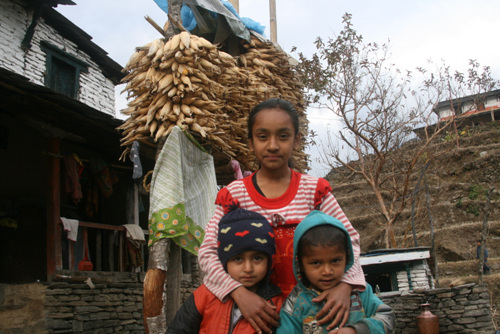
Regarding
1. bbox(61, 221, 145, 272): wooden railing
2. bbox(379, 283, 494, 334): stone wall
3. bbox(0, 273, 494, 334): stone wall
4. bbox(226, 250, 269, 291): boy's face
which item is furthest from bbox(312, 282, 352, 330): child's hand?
bbox(379, 283, 494, 334): stone wall

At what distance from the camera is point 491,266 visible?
1641cm

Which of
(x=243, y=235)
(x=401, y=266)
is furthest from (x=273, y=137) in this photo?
(x=401, y=266)

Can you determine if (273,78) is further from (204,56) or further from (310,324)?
(310,324)

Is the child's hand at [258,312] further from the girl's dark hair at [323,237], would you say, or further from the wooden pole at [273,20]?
the wooden pole at [273,20]

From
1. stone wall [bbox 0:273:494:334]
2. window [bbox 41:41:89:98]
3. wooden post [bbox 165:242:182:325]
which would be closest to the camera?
wooden post [bbox 165:242:182:325]

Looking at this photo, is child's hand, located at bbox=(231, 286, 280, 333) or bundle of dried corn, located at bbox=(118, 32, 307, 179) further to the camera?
bundle of dried corn, located at bbox=(118, 32, 307, 179)

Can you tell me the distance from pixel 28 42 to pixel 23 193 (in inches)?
172

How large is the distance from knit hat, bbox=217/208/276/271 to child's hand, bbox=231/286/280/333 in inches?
7.4

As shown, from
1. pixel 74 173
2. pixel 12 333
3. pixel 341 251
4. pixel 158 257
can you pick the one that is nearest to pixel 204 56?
pixel 158 257

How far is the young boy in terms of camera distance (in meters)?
1.78

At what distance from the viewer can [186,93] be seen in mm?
4543

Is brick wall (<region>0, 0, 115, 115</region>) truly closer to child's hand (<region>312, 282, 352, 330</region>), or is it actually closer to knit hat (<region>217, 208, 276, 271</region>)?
knit hat (<region>217, 208, 276, 271</region>)

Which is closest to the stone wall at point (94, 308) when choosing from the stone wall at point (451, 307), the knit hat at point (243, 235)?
the knit hat at point (243, 235)

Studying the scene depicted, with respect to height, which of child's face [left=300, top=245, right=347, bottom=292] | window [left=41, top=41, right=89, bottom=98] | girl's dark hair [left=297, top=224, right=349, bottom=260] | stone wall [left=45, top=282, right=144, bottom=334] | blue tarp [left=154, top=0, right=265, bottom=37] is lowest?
stone wall [left=45, top=282, right=144, bottom=334]
